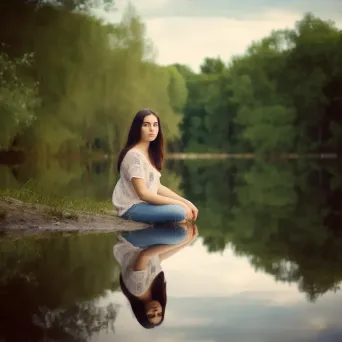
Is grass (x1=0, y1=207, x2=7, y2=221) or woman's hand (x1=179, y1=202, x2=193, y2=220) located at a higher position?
woman's hand (x1=179, y1=202, x2=193, y2=220)

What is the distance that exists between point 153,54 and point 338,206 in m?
8.63

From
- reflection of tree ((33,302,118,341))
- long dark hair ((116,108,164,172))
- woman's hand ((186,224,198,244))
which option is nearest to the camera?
reflection of tree ((33,302,118,341))

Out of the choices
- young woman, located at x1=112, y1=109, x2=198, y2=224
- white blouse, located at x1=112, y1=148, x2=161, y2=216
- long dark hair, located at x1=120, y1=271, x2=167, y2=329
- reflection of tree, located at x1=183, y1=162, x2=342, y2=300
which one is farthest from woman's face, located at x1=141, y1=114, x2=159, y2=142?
long dark hair, located at x1=120, y1=271, x2=167, y2=329

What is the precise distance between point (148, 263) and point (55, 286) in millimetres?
509

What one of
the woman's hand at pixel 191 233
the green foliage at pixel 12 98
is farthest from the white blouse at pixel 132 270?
the green foliage at pixel 12 98

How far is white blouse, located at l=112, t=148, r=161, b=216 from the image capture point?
Answer: 4.01 m

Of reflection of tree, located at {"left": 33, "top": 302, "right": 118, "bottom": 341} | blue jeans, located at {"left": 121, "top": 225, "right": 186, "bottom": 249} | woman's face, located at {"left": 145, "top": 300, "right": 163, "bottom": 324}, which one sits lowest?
reflection of tree, located at {"left": 33, "top": 302, "right": 118, "bottom": 341}

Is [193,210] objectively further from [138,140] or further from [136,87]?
[136,87]

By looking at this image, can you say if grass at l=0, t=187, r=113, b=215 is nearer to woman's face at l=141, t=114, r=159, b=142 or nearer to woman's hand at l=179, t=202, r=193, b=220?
woman's hand at l=179, t=202, r=193, b=220

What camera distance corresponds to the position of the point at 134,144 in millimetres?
4145

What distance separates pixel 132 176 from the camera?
13.1 ft

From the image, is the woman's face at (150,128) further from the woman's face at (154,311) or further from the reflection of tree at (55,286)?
the woman's face at (154,311)

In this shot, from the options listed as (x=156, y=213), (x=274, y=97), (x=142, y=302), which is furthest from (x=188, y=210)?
(x=274, y=97)

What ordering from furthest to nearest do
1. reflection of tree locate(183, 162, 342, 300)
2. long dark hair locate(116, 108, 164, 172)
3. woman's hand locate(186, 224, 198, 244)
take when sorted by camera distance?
long dark hair locate(116, 108, 164, 172) < woman's hand locate(186, 224, 198, 244) < reflection of tree locate(183, 162, 342, 300)
